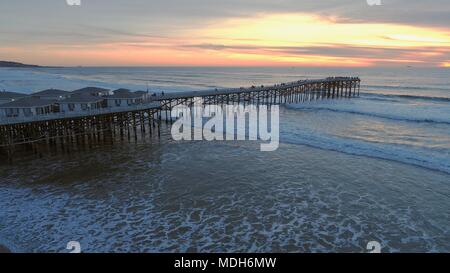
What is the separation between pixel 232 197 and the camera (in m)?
18.1

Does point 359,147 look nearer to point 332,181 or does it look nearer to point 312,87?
point 332,181

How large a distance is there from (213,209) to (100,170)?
9612 mm

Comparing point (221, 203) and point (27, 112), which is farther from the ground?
point (27, 112)

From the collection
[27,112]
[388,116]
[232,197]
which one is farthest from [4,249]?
[388,116]

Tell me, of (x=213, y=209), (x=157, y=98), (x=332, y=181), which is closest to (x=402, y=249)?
(x=332, y=181)

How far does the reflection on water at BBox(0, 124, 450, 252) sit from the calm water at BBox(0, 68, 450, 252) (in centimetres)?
6

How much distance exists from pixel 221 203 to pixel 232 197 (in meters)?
0.93

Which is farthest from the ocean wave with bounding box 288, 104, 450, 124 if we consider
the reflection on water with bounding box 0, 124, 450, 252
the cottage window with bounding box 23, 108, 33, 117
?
the cottage window with bounding box 23, 108, 33, 117

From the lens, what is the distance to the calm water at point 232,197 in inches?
557

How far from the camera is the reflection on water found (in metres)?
14.1

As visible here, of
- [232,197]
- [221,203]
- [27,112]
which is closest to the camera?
[221,203]

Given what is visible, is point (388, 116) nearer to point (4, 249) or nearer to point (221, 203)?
point (221, 203)

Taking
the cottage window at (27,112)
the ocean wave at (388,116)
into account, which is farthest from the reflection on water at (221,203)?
the ocean wave at (388,116)

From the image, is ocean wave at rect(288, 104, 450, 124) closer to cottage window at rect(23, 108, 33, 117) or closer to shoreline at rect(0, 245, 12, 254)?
cottage window at rect(23, 108, 33, 117)
